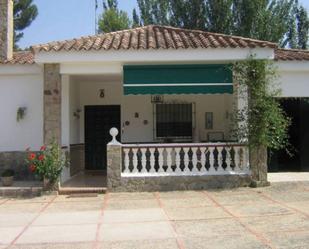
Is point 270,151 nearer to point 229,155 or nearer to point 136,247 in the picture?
point 229,155

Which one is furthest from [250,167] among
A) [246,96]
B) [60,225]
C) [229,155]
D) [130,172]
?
[60,225]

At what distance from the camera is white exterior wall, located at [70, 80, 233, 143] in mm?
19281

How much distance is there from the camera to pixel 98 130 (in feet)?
64.4

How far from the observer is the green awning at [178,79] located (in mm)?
14852

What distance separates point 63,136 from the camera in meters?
15.9

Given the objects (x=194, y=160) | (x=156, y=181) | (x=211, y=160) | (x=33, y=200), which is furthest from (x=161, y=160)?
(x=33, y=200)

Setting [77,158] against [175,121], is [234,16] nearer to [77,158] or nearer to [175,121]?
[175,121]

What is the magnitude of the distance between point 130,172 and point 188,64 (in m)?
3.80

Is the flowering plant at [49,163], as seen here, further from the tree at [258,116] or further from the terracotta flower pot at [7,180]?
the tree at [258,116]

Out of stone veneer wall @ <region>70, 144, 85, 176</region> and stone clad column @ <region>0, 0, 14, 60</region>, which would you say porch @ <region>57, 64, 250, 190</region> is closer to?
stone veneer wall @ <region>70, 144, 85, 176</region>

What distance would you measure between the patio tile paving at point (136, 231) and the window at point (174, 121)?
357 inches

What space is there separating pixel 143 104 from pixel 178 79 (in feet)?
15.1

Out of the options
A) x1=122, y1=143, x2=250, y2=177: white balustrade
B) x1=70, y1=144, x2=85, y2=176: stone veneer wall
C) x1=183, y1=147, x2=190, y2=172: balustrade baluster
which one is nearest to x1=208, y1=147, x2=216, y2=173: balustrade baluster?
x1=122, y1=143, x2=250, y2=177: white balustrade

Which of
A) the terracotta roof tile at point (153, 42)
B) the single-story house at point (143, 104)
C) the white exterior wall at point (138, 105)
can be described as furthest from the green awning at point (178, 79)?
the white exterior wall at point (138, 105)
